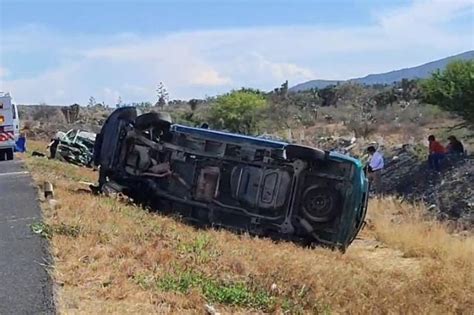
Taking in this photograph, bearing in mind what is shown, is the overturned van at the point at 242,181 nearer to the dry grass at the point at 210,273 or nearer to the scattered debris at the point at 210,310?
the dry grass at the point at 210,273

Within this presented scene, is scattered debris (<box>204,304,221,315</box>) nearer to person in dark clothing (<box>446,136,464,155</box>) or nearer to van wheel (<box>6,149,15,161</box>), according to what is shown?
van wheel (<box>6,149,15,161</box>)

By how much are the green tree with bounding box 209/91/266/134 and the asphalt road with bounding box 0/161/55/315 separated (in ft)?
149

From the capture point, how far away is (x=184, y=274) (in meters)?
7.22

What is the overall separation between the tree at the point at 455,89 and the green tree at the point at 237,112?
2444 centimetres

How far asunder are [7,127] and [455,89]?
17.2 metres

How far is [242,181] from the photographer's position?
40.3ft

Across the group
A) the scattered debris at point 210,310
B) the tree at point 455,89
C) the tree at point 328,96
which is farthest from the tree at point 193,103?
the scattered debris at point 210,310

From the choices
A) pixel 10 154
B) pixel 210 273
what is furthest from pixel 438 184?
pixel 210 273

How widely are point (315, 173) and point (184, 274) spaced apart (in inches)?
202

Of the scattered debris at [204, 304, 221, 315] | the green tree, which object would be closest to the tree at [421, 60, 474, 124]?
the green tree

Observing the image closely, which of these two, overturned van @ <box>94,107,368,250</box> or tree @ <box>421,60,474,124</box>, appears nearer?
overturned van @ <box>94,107,368,250</box>

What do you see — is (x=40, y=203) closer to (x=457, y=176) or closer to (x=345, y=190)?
(x=345, y=190)

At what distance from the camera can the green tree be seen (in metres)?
57.3

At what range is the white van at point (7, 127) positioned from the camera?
1072 inches
